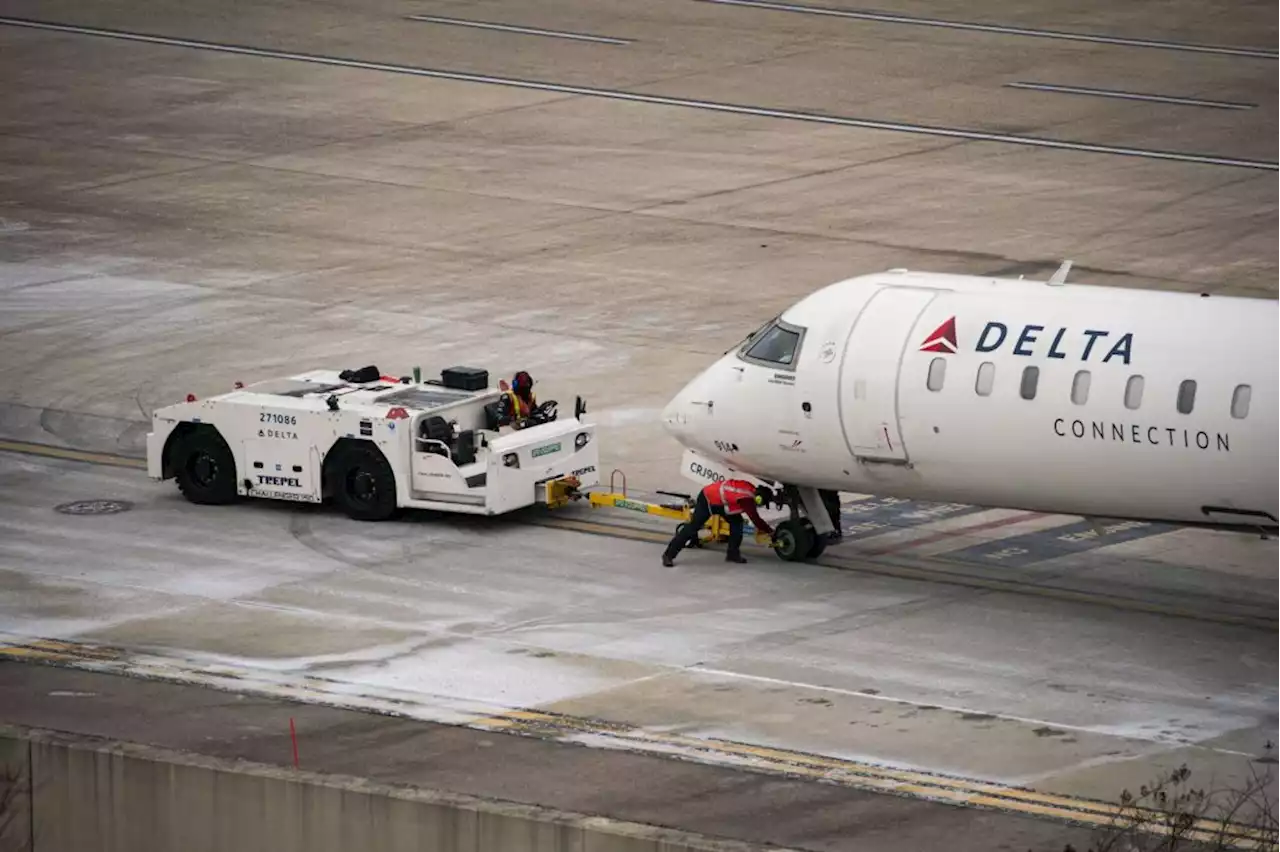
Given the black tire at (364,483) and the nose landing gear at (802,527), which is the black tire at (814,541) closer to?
the nose landing gear at (802,527)

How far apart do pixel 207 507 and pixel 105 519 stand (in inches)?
52.4

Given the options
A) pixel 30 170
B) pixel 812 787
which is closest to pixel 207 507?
pixel 812 787

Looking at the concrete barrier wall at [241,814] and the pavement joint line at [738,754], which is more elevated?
the concrete barrier wall at [241,814]

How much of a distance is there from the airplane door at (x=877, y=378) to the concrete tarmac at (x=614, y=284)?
1.78 m

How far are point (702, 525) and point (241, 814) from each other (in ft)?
41.6

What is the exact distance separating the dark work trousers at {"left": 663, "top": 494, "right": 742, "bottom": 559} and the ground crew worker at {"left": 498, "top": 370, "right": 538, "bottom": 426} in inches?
126

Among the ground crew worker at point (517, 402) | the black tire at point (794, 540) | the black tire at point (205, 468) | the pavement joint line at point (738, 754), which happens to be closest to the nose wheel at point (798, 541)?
the black tire at point (794, 540)

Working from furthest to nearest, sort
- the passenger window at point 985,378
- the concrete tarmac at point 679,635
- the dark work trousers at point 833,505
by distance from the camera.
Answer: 1. the dark work trousers at point 833,505
2. the passenger window at point 985,378
3. the concrete tarmac at point 679,635

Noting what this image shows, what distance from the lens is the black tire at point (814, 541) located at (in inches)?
1289

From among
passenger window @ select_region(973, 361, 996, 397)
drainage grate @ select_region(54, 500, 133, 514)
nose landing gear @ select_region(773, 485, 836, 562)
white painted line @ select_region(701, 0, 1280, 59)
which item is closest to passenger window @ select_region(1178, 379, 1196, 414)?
A: passenger window @ select_region(973, 361, 996, 397)

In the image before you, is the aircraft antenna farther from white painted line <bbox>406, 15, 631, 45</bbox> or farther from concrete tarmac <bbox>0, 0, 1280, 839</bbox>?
white painted line <bbox>406, 15, 631, 45</bbox>

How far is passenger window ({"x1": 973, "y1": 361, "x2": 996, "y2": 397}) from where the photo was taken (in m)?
30.3

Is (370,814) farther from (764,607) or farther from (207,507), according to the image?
(207,507)

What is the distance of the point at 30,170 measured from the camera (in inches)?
2218
